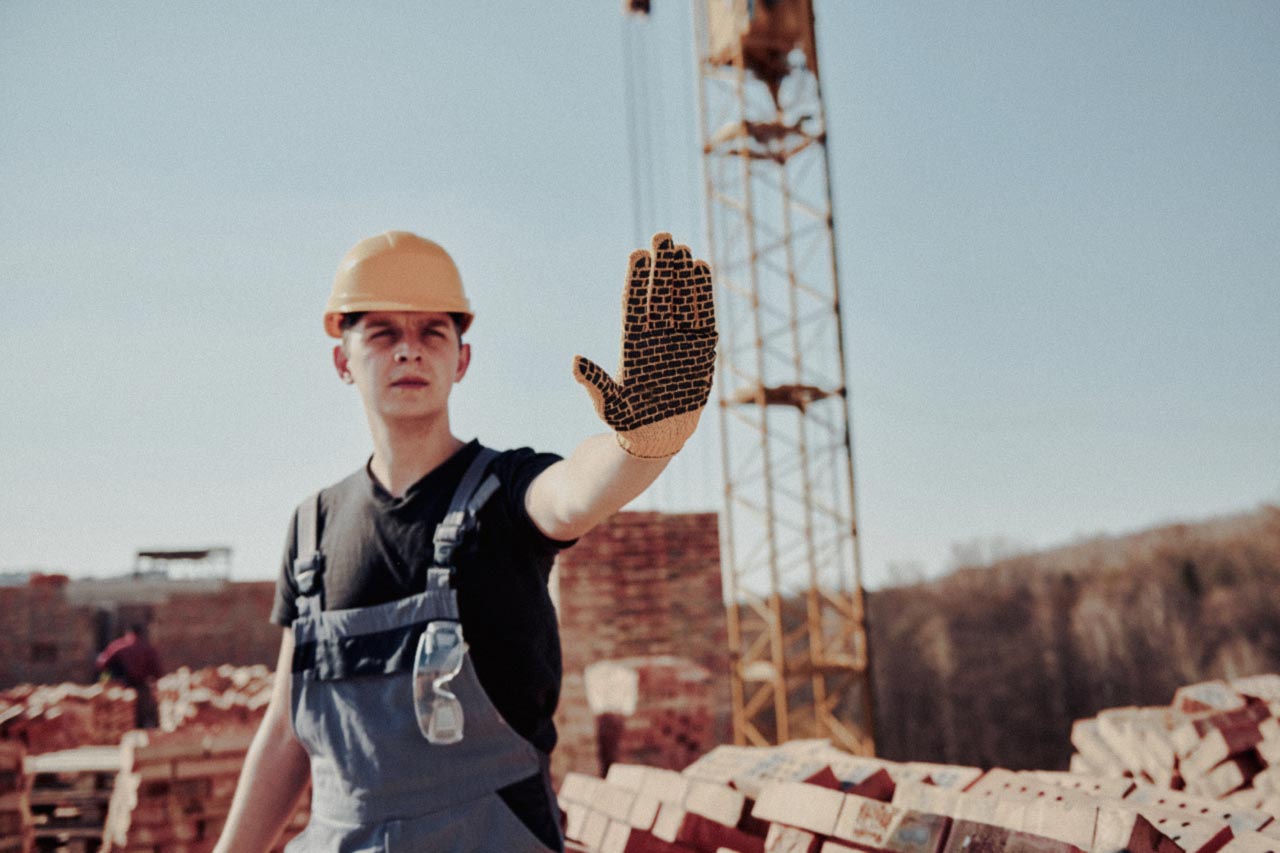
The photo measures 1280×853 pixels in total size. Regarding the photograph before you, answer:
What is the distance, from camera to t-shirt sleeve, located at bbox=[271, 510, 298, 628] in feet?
6.05

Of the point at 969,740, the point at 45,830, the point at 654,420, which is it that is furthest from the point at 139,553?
the point at 969,740

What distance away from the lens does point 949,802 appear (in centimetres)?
246

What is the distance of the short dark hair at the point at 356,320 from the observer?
1797 millimetres

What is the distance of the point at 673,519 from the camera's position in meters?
7.79

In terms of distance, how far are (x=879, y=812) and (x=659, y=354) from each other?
4.69 ft

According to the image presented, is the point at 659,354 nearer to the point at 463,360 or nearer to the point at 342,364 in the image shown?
the point at 463,360

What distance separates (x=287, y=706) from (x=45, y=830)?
309cm

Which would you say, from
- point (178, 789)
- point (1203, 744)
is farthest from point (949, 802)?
point (178, 789)

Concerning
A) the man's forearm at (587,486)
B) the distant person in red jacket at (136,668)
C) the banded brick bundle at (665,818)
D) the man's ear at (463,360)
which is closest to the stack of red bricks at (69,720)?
the distant person in red jacket at (136,668)

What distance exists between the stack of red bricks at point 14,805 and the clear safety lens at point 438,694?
3561 millimetres

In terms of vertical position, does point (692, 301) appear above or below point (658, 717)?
above

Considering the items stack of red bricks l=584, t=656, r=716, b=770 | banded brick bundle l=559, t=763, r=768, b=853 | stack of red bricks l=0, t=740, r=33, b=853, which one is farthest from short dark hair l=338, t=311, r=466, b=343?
stack of red bricks l=0, t=740, r=33, b=853

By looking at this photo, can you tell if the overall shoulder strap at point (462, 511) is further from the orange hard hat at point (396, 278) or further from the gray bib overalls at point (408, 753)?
the orange hard hat at point (396, 278)

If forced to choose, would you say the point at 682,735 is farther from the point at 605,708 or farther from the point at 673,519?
the point at 673,519
